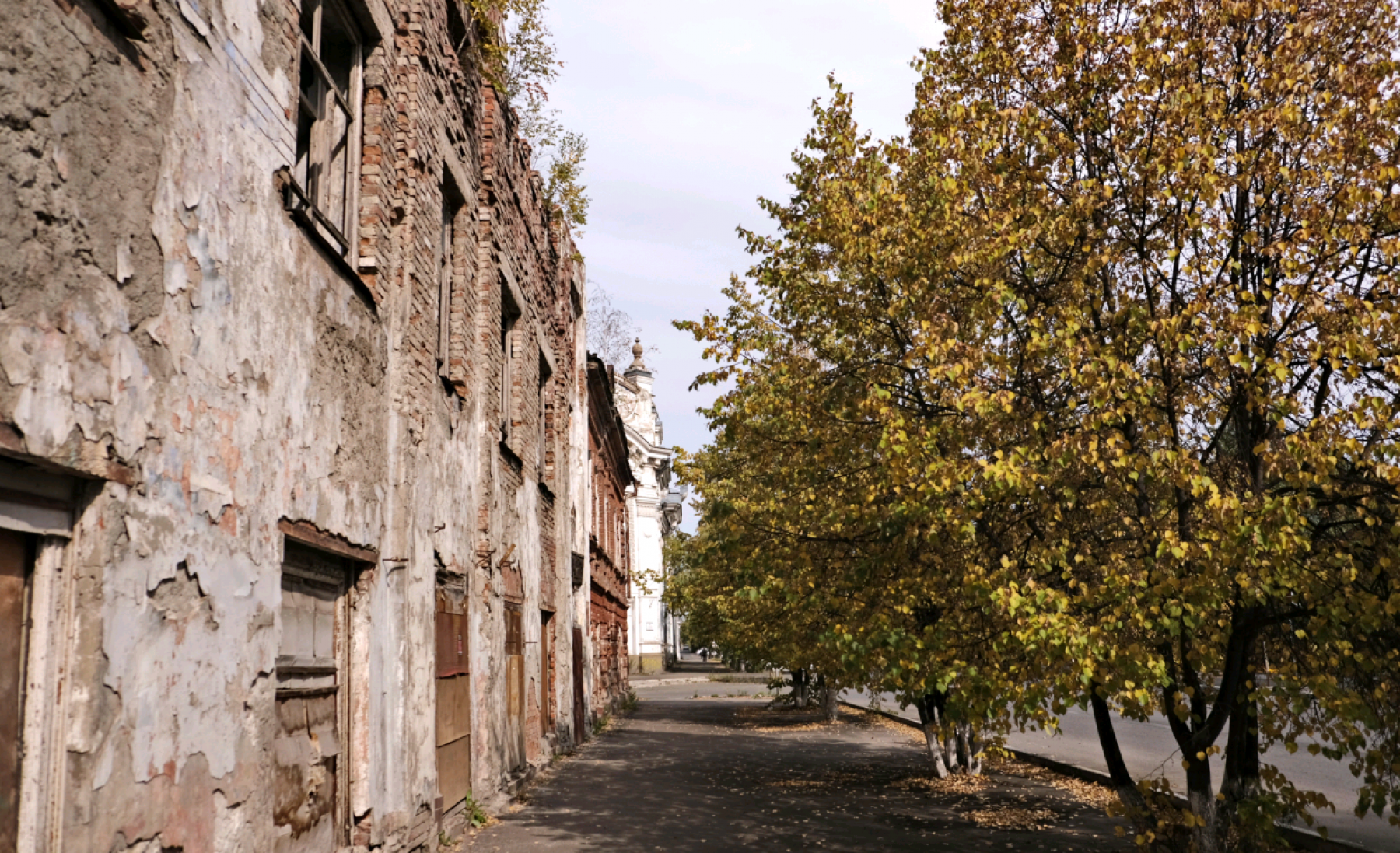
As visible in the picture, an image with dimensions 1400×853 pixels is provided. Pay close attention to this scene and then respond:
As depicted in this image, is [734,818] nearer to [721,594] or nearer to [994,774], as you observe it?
[994,774]

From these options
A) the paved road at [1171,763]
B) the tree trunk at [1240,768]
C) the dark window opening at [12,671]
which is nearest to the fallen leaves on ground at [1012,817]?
the paved road at [1171,763]

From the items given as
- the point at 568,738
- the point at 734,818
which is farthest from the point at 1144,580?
the point at 568,738

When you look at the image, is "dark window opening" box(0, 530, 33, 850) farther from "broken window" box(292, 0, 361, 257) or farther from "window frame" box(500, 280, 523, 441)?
"window frame" box(500, 280, 523, 441)

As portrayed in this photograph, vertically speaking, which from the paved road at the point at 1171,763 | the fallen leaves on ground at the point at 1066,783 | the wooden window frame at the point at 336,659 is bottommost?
the paved road at the point at 1171,763

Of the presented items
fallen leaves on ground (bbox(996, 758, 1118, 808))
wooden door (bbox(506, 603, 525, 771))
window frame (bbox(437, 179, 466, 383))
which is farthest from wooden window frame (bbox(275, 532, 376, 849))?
fallen leaves on ground (bbox(996, 758, 1118, 808))

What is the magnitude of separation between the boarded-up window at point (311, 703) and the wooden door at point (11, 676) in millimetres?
2272

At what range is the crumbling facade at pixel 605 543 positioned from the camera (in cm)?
2500

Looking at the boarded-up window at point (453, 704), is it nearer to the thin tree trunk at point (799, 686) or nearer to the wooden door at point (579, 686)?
the wooden door at point (579, 686)

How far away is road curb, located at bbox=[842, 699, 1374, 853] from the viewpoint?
28.3 feet

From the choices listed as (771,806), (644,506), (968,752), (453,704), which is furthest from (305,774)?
(644,506)

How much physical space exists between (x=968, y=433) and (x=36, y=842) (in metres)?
6.24

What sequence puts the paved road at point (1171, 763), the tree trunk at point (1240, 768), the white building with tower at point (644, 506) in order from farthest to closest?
the white building with tower at point (644, 506) → the paved road at point (1171, 763) → the tree trunk at point (1240, 768)

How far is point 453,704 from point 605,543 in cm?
1973

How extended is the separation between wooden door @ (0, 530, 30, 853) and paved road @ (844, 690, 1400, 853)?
8372 mm
